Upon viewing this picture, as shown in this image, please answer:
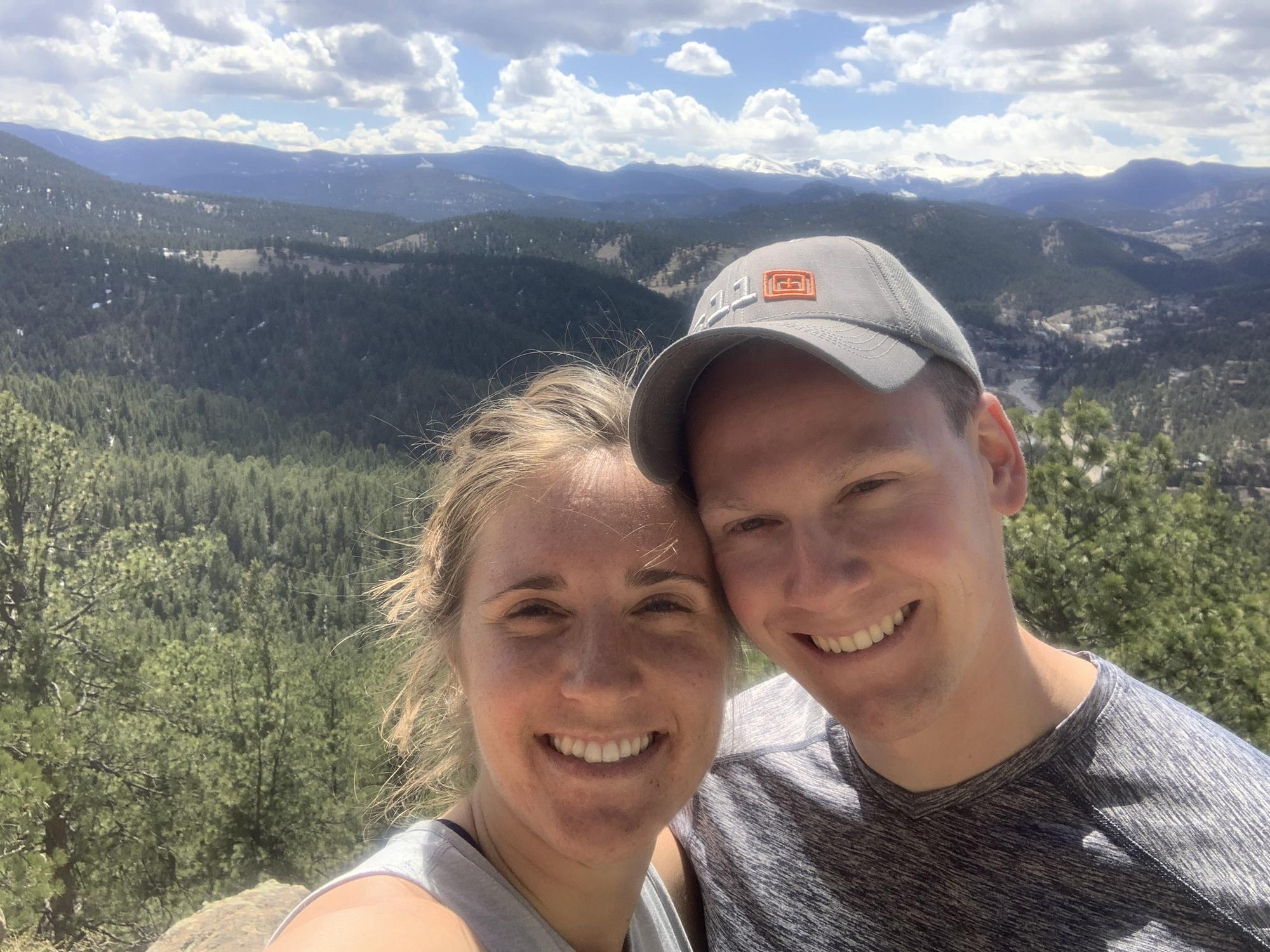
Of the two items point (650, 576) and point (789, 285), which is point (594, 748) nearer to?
point (650, 576)

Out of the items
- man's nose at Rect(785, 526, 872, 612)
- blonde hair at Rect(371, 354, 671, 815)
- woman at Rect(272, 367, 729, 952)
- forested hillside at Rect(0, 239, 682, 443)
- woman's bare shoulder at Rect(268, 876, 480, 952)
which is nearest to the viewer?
woman's bare shoulder at Rect(268, 876, 480, 952)

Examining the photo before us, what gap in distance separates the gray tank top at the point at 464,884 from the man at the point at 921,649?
947 mm

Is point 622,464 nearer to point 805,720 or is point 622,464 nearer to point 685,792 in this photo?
point 685,792

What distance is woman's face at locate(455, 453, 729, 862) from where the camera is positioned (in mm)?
2041

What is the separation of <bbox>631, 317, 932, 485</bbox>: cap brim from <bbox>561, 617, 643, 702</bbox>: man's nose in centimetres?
45

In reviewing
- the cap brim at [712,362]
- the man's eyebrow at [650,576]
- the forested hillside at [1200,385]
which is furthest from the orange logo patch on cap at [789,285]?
the forested hillside at [1200,385]

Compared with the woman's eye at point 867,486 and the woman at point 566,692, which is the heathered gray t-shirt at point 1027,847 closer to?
the woman at point 566,692

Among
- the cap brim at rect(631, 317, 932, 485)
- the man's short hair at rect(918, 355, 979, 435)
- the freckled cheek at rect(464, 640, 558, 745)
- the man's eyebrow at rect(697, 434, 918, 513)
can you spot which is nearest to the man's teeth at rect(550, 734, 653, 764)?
the freckled cheek at rect(464, 640, 558, 745)

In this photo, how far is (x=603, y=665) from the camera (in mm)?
2010

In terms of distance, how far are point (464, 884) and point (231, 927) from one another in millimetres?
7292

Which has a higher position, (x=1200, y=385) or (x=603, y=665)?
(x=603, y=665)

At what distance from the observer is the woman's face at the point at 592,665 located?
204cm

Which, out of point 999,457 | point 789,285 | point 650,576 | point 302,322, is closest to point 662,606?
point 650,576

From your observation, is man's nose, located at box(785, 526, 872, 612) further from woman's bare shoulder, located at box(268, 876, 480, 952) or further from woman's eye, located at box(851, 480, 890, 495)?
woman's bare shoulder, located at box(268, 876, 480, 952)
